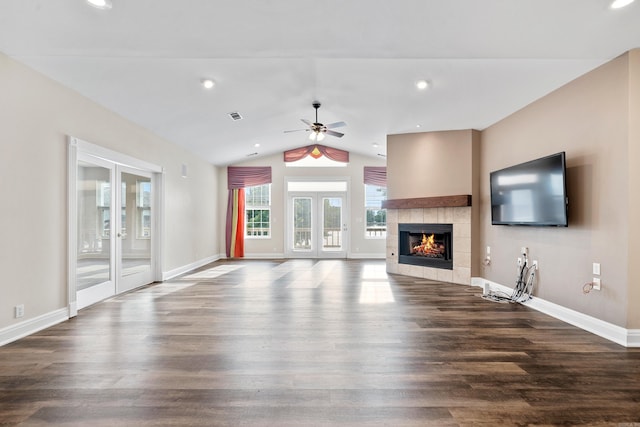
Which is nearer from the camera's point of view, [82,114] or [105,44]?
[105,44]

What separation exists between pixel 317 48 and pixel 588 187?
296 cm

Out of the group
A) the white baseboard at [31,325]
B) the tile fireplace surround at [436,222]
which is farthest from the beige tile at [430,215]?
the white baseboard at [31,325]

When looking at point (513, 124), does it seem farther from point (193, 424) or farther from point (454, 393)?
point (193, 424)

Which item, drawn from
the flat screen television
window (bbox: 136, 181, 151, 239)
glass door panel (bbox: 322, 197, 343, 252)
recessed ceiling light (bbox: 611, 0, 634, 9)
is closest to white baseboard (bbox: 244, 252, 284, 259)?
glass door panel (bbox: 322, 197, 343, 252)

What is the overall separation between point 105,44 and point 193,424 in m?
2.81

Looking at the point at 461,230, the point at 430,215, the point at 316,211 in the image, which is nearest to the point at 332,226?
the point at 316,211

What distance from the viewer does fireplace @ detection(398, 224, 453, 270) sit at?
5.83 metres

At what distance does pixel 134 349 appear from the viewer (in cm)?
279

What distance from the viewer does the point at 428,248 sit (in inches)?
242

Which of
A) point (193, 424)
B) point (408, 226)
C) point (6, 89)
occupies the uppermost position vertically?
point (6, 89)

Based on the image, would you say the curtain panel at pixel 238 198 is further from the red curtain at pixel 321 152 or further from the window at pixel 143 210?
the window at pixel 143 210

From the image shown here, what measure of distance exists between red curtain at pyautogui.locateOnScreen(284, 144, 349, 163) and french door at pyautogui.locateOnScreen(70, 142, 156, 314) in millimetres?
4019

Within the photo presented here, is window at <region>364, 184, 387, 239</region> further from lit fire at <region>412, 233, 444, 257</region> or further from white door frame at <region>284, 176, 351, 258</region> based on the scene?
lit fire at <region>412, 233, 444, 257</region>

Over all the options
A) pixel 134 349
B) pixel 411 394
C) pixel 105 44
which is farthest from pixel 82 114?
pixel 411 394
